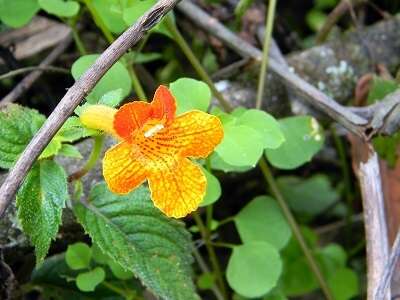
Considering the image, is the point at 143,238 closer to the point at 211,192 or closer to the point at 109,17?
the point at 211,192

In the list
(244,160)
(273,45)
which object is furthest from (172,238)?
(273,45)

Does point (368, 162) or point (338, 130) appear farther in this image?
point (338, 130)

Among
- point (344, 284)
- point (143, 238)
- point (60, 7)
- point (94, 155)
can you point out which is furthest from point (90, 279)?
point (344, 284)

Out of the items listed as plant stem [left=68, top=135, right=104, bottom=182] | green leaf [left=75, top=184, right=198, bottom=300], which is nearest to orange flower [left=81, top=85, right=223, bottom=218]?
plant stem [left=68, top=135, right=104, bottom=182]

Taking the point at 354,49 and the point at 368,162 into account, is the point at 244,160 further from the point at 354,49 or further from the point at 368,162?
the point at 354,49

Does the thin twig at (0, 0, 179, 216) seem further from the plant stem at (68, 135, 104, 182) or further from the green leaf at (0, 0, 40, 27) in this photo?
the green leaf at (0, 0, 40, 27)
